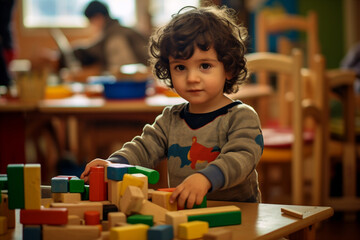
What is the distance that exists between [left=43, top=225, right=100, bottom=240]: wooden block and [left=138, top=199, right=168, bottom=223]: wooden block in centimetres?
10

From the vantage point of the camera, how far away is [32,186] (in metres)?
0.97

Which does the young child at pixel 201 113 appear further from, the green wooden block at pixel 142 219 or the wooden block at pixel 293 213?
the green wooden block at pixel 142 219

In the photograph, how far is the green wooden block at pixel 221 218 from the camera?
3.24 ft

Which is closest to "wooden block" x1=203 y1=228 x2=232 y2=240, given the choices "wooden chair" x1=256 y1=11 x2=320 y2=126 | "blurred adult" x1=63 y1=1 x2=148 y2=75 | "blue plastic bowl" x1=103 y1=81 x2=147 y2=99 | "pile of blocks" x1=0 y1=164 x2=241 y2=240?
"pile of blocks" x1=0 y1=164 x2=241 y2=240

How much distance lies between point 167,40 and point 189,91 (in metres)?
0.14

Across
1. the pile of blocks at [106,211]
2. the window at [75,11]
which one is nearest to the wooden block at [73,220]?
the pile of blocks at [106,211]

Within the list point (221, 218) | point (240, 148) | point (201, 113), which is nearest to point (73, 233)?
point (221, 218)

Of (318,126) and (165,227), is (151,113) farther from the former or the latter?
(165,227)

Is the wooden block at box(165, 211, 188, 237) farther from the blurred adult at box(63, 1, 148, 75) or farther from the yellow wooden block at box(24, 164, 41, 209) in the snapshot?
the blurred adult at box(63, 1, 148, 75)

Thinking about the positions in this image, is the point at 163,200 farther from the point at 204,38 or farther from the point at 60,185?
the point at 204,38

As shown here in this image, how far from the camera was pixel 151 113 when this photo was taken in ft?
8.84

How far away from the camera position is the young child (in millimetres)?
1246

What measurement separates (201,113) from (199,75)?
113mm

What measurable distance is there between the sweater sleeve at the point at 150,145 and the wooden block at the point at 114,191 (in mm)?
240
